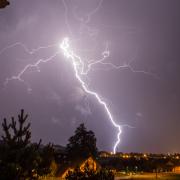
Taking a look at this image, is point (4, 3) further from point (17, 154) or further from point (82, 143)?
point (82, 143)

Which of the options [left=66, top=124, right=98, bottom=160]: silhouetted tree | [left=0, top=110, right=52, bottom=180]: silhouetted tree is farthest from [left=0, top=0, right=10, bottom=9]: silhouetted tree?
[left=66, top=124, right=98, bottom=160]: silhouetted tree

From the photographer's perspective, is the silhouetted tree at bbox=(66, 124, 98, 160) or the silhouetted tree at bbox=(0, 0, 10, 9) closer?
the silhouetted tree at bbox=(0, 0, 10, 9)

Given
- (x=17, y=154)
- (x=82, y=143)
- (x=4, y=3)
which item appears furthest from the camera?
(x=82, y=143)

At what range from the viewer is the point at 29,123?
32.4 feet

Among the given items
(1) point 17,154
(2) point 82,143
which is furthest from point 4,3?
(2) point 82,143

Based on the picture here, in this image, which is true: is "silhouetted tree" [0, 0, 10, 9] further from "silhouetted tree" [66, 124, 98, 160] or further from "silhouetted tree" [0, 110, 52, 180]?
"silhouetted tree" [66, 124, 98, 160]

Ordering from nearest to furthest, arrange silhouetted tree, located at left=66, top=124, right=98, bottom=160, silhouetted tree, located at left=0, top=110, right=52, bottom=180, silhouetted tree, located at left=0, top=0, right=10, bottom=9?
silhouetted tree, located at left=0, top=0, right=10, bottom=9 → silhouetted tree, located at left=0, top=110, right=52, bottom=180 → silhouetted tree, located at left=66, top=124, right=98, bottom=160

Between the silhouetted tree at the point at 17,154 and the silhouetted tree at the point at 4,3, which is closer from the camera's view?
the silhouetted tree at the point at 4,3

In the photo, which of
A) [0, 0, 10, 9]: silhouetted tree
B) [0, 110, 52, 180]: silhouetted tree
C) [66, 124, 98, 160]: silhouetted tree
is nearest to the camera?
[0, 0, 10, 9]: silhouetted tree

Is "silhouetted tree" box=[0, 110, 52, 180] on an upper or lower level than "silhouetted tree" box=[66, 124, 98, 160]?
lower

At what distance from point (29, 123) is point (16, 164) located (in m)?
1.25

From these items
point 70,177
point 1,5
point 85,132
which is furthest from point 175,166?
point 1,5

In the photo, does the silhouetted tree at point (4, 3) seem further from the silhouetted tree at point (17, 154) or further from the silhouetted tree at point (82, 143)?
the silhouetted tree at point (82, 143)

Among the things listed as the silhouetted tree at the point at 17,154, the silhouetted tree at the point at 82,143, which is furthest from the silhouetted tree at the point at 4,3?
the silhouetted tree at the point at 82,143
